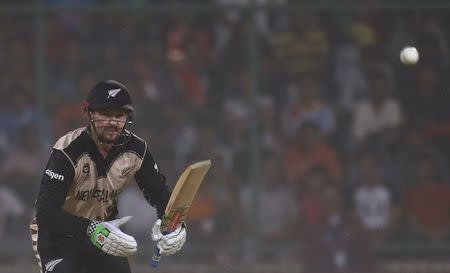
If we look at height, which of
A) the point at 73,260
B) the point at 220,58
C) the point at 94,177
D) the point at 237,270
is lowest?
the point at 237,270

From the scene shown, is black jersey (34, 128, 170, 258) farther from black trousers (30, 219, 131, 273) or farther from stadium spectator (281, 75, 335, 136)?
stadium spectator (281, 75, 335, 136)

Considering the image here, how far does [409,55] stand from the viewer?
35.6 feet

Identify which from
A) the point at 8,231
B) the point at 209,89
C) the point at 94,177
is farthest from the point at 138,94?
the point at 94,177

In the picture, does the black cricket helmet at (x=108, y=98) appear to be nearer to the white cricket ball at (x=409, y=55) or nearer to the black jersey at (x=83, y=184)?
the black jersey at (x=83, y=184)

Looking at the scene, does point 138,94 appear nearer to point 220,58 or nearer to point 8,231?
point 220,58

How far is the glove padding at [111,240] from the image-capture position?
519 cm

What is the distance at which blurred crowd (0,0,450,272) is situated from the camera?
34.9 feet

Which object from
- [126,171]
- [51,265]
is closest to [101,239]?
[51,265]

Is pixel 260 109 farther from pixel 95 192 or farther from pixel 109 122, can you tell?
pixel 109 122

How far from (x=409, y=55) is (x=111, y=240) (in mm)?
6213

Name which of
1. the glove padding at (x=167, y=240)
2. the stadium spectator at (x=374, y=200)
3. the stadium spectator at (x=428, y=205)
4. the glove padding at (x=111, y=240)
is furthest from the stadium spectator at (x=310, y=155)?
the glove padding at (x=111, y=240)

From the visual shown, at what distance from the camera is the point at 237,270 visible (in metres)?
10.4

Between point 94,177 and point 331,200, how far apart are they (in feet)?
17.4

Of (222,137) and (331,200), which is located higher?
(222,137)
